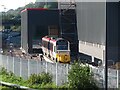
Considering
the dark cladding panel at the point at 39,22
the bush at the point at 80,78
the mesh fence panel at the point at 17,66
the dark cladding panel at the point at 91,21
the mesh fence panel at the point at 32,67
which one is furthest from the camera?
the dark cladding panel at the point at 39,22

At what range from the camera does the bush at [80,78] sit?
14.0m

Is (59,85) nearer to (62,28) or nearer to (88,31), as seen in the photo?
(88,31)

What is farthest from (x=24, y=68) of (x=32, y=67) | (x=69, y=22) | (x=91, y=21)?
(x=69, y=22)

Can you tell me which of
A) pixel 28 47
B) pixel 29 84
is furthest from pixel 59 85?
pixel 28 47

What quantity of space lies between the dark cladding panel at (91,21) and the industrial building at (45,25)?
3951mm

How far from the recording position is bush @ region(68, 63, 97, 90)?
1398 centimetres

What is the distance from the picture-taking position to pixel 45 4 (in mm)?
56250

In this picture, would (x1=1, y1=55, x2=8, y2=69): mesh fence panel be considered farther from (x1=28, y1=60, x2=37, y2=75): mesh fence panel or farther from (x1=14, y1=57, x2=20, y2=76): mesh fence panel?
(x1=28, y1=60, x2=37, y2=75): mesh fence panel

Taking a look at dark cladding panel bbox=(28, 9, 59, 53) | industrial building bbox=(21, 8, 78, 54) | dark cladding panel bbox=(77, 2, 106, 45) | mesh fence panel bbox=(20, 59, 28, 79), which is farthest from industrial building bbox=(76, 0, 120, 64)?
mesh fence panel bbox=(20, 59, 28, 79)

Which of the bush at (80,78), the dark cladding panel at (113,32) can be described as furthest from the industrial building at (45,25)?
the bush at (80,78)

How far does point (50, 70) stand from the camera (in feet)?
55.0

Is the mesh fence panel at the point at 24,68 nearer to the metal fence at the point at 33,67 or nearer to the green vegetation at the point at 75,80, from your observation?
the metal fence at the point at 33,67

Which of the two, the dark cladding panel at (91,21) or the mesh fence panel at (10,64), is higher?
the dark cladding panel at (91,21)

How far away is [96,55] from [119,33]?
13.2 ft
